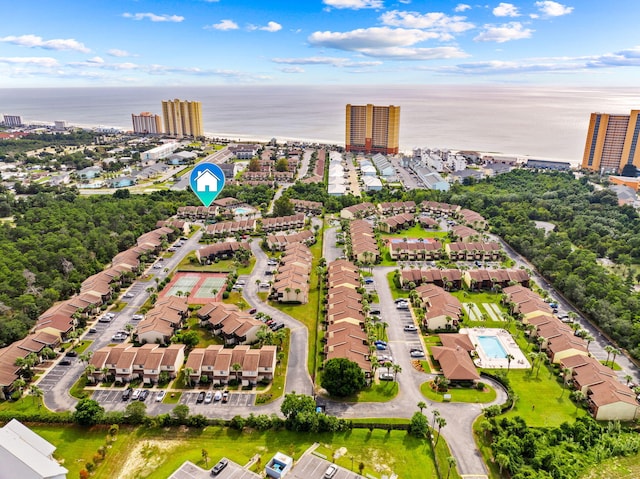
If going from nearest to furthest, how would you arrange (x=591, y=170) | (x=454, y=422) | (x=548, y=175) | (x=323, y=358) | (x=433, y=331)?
(x=454, y=422)
(x=323, y=358)
(x=433, y=331)
(x=548, y=175)
(x=591, y=170)

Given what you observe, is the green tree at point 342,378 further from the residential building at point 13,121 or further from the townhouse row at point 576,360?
the residential building at point 13,121

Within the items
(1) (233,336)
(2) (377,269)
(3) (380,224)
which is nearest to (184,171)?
(3) (380,224)

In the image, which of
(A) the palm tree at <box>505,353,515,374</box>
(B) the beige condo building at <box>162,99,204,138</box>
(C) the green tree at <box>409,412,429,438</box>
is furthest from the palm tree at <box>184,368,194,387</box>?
(B) the beige condo building at <box>162,99,204,138</box>

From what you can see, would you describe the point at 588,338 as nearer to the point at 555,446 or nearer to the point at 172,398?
the point at 555,446

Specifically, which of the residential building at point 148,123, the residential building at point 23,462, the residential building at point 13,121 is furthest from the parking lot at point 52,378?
the residential building at point 13,121

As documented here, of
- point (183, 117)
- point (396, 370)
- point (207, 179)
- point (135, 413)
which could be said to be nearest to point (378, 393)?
point (396, 370)

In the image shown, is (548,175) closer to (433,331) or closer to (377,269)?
(377,269)
